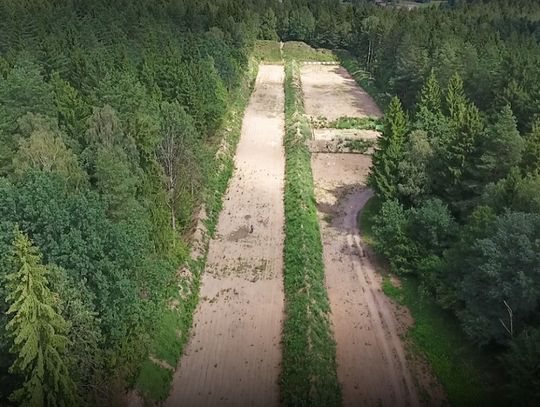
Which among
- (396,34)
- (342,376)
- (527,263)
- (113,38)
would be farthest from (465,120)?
(396,34)

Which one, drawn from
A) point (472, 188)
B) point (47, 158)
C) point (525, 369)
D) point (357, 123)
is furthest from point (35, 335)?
point (357, 123)

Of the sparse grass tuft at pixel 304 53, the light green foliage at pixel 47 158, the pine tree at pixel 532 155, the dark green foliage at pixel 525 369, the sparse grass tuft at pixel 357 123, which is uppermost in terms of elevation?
the light green foliage at pixel 47 158

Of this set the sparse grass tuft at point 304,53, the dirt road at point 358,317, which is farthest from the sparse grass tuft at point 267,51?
the dirt road at point 358,317

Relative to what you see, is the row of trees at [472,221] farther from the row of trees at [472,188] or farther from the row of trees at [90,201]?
the row of trees at [90,201]

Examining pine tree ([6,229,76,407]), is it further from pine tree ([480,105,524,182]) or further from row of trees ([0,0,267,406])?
pine tree ([480,105,524,182])

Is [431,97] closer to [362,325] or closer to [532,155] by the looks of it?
[532,155]
